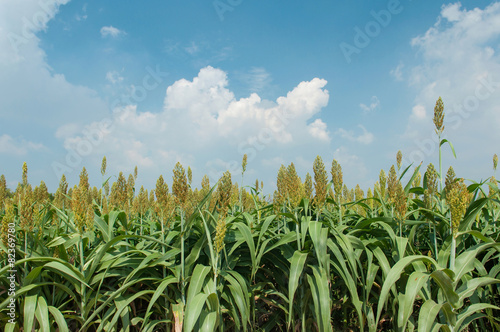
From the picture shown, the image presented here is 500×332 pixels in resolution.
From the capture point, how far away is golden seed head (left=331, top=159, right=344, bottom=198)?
296 cm

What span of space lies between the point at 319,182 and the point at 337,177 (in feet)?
2.46

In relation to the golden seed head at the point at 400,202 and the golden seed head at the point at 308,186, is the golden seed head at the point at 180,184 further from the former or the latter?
the golden seed head at the point at 400,202

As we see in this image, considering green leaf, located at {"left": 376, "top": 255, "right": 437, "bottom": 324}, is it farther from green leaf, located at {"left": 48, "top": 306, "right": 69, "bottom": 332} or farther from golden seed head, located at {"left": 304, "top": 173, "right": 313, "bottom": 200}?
green leaf, located at {"left": 48, "top": 306, "right": 69, "bottom": 332}

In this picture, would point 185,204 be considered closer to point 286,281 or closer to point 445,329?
point 286,281

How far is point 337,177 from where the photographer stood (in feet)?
9.92

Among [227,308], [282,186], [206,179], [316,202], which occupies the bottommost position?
[227,308]

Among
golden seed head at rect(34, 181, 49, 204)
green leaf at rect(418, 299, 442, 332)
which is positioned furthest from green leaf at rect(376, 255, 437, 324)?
golden seed head at rect(34, 181, 49, 204)

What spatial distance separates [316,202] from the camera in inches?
93.4

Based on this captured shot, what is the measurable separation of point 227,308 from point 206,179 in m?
1.59

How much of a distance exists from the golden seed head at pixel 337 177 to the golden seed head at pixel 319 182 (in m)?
0.60

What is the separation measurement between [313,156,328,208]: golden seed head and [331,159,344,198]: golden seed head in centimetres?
60

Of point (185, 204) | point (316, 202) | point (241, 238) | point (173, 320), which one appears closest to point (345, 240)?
point (316, 202)

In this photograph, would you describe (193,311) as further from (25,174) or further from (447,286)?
(25,174)

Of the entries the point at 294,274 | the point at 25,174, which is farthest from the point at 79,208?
the point at 25,174
